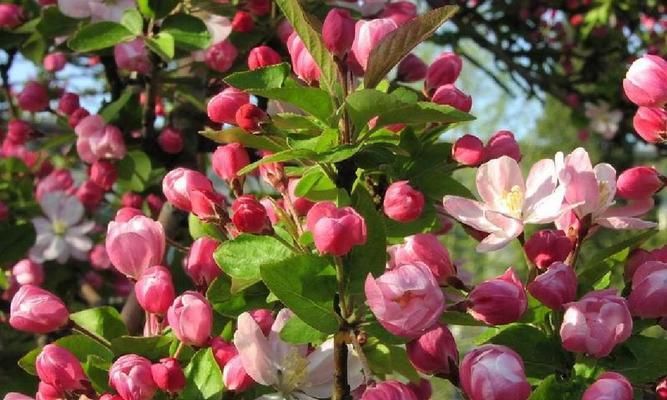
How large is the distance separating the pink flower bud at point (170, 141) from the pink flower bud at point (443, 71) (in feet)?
2.39

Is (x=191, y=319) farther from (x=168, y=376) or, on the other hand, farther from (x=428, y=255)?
(x=428, y=255)

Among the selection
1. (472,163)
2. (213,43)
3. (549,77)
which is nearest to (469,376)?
(472,163)

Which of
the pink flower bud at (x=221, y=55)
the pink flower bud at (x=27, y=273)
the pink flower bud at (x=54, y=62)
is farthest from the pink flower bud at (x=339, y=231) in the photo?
the pink flower bud at (x=54, y=62)

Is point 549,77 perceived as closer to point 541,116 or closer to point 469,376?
point 469,376

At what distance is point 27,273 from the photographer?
1760 mm

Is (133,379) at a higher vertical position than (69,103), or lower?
higher

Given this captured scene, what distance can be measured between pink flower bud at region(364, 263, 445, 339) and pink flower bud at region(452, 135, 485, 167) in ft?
0.74

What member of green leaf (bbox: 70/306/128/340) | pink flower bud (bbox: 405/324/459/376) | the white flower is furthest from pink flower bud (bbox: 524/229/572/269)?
the white flower

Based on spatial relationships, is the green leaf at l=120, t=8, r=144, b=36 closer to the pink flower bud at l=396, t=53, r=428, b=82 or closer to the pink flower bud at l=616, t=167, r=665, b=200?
the pink flower bud at l=396, t=53, r=428, b=82

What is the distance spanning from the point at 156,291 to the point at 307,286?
20 cm

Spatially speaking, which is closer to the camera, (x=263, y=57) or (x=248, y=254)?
(x=248, y=254)

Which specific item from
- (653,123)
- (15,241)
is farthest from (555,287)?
(15,241)

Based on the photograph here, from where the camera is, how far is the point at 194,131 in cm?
179

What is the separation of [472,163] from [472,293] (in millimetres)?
185
